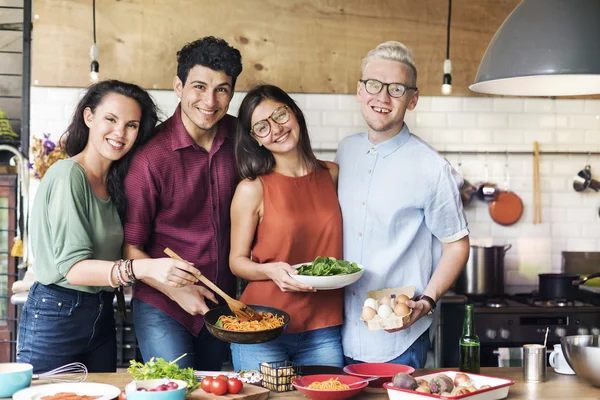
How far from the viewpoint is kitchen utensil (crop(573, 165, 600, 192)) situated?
581 centimetres

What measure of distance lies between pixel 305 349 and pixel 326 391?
74cm

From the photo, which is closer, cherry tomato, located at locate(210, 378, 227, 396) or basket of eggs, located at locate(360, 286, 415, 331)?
cherry tomato, located at locate(210, 378, 227, 396)

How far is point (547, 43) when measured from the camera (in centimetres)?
254

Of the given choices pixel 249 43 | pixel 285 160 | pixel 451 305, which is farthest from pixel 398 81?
pixel 249 43

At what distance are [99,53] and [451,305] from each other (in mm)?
3221

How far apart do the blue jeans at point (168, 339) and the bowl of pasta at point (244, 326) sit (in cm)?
37

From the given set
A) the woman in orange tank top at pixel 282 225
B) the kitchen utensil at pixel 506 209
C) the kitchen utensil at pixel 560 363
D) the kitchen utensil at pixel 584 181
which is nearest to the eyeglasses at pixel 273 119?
the woman in orange tank top at pixel 282 225

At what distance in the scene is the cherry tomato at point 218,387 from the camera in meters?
2.44

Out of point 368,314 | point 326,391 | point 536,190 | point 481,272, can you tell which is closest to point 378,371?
point 368,314

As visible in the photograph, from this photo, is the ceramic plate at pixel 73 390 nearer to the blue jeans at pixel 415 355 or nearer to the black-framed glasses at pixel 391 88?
the blue jeans at pixel 415 355

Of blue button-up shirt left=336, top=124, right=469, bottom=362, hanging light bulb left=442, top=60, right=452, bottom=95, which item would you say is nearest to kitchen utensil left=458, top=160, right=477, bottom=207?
hanging light bulb left=442, top=60, right=452, bottom=95

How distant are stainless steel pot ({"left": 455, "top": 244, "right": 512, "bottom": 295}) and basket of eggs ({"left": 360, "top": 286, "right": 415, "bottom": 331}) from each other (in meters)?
2.50

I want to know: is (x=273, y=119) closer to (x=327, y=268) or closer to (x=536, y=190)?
(x=327, y=268)

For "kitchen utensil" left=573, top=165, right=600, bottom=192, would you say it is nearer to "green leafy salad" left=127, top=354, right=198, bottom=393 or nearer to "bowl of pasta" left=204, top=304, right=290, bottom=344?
"bowl of pasta" left=204, top=304, right=290, bottom=344
